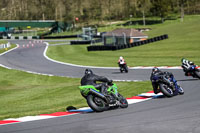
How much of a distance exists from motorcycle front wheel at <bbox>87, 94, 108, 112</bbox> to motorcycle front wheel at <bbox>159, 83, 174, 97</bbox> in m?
3.18

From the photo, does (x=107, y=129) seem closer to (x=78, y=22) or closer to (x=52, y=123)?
(x=52, y=123)

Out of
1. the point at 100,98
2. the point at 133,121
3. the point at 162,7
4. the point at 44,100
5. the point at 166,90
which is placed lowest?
the point at 44,100

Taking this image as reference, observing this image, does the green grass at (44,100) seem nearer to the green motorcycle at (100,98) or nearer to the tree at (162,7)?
the green motorcycle at (100,98)

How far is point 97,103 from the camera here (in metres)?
11.8

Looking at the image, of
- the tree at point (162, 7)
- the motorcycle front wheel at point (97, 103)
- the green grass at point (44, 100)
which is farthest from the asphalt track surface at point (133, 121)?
the tree at point (162, 7)

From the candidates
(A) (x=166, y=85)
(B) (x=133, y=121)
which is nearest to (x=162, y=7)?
(A) (x=166, y=85)

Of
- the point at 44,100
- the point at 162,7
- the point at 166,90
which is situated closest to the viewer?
the point at 166,90

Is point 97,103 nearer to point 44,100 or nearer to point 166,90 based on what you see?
point 166,90

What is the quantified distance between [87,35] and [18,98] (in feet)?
168

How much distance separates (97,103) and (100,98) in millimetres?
188

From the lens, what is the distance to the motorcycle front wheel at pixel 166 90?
14.1m

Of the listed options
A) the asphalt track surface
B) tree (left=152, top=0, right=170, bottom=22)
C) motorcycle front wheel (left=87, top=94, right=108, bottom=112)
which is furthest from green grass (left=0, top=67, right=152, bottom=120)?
tree (left=152, top=0, right=170, bottom=22)

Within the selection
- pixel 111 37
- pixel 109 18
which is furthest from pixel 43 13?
pixel 111 37

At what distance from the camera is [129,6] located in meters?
137
